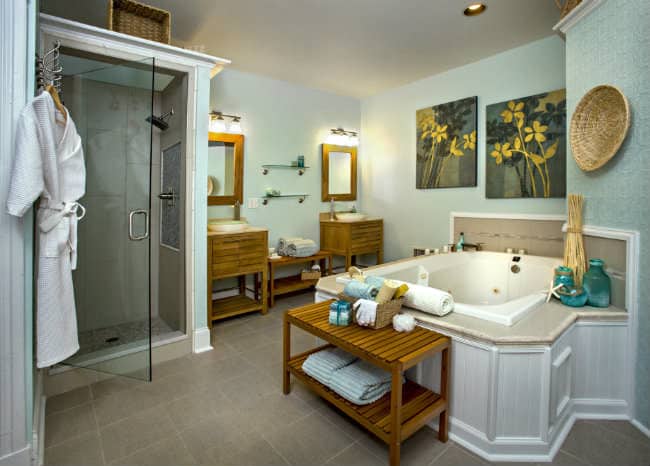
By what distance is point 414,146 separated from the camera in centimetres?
422

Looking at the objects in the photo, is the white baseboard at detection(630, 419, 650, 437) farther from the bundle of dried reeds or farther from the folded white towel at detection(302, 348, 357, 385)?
the folded white towel at detection(302, 348, 357, 385)

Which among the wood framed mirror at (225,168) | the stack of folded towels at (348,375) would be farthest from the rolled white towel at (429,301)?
the wood framed mirror at (225,168)

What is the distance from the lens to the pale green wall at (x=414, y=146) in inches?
124

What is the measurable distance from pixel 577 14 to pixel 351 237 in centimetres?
275

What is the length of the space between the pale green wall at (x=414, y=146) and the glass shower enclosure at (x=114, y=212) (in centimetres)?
295

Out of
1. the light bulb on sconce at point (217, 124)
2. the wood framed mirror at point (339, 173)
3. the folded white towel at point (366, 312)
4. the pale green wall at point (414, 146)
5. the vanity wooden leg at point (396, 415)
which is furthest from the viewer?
the wood framed mirror at point (339, 173)

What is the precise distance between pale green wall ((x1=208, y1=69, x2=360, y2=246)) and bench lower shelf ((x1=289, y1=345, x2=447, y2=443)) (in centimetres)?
254

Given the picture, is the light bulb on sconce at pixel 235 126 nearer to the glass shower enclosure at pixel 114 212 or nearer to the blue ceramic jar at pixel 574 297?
the glass shower enclosure at pixel 114 212

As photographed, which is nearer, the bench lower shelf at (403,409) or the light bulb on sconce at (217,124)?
the bench lower shelf at (403,409)

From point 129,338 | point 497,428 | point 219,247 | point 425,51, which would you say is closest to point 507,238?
point 425,51

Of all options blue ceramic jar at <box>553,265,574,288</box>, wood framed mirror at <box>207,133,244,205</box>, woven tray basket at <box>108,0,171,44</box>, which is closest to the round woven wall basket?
blue ceramic jar at <box>553,265,574,288</box>

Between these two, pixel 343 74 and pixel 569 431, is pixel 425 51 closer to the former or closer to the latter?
pixel 343 74

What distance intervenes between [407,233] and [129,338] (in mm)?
3173

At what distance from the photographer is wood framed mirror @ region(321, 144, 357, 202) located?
14.8 ft
